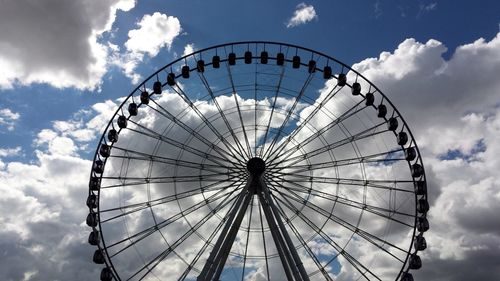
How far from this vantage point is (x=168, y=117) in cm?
3641

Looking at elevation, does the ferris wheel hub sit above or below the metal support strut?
above

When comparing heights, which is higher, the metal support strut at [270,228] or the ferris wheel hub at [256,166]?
the ferris wheel hub at [256,166]

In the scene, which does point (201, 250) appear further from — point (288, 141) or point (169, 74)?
point (169, 74)

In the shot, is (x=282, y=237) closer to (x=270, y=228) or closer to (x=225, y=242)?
(x=270, y=228)

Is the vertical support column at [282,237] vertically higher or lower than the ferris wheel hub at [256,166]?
lower

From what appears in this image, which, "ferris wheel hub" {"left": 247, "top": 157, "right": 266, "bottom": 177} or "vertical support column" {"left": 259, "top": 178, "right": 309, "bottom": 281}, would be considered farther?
"ferris wheel hub" {"left": 247, "top": 157, "right": 266, "bottom": 177}

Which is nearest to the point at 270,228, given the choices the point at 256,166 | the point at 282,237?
the point at 282,237

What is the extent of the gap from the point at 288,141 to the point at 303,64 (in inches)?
236

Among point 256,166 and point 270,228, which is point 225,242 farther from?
point 256,166

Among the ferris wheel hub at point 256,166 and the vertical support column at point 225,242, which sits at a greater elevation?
the ferris wheel hub at point 256,166

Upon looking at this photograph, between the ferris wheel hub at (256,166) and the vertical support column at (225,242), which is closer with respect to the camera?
the vertical support column at (225,242)

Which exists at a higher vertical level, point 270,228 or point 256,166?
point 256,166

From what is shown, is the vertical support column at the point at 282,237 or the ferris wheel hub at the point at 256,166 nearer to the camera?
the vertical support column at the point at 282,237

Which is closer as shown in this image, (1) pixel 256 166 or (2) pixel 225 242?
(2) pixel 225 242
